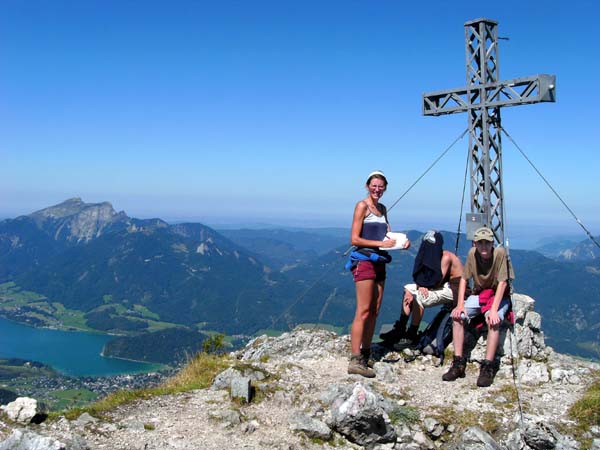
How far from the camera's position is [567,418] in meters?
7.64

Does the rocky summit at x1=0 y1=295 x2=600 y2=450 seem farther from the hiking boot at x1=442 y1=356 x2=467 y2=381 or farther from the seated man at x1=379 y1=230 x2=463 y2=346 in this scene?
the seated man at x1=379 y1=230 x2=463 y2=346

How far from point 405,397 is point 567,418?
247 centimetres

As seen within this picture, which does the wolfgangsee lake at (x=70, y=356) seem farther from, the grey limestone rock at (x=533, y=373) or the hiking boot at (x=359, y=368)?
the grey limestone rock at (x=533, y=373)

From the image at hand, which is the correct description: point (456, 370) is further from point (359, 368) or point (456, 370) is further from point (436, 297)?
point (359, 368)

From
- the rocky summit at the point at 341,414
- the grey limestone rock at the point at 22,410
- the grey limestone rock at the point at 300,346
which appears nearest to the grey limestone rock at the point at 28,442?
the rocky summit at the point at 341,414

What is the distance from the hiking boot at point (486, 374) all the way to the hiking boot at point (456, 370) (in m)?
0.34

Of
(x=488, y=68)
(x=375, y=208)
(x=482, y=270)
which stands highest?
(x=488, y=68)

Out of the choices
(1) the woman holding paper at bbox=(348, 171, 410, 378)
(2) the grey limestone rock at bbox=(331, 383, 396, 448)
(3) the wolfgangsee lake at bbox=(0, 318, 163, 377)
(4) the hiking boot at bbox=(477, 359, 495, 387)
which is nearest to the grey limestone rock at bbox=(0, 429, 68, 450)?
(2) the grey limestone rock at bbox=(331, 383, 396, 448)

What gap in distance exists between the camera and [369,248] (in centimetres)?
890

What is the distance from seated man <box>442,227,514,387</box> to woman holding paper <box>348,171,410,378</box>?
4.62ft

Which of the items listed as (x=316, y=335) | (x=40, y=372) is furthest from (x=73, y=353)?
(x=316, y=335)

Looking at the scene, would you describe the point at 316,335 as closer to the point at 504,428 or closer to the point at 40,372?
the point at 504,428

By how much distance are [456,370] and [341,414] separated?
9.47 feet

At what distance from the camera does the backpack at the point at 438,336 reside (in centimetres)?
1025
